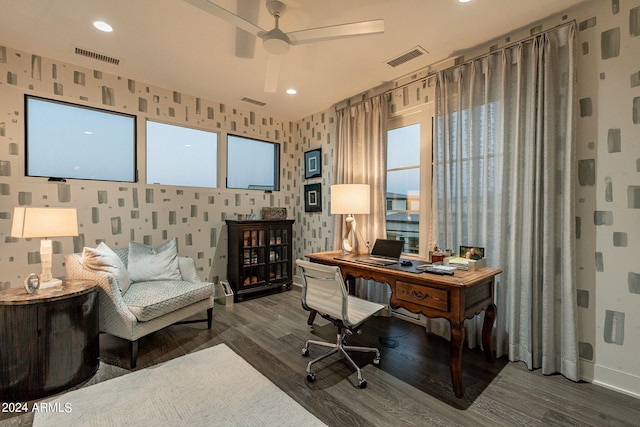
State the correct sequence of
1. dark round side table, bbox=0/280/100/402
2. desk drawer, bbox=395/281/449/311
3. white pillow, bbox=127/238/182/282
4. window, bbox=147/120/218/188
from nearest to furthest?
dark round side table, bbox=0/280/100/402 → desk drawer, bbox=395/281/449/311 → white pillow, bbox=127/238/182/282 → window, bbox=147/120/218/188

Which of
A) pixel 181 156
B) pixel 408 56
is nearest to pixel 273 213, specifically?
pixel 181 156

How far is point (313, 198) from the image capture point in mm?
4426

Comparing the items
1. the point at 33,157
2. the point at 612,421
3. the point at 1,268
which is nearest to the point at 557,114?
the point at 612,421

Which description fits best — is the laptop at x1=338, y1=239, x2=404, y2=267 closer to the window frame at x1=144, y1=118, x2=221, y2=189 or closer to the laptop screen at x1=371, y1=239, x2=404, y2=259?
the laptop screen at x1=371, y1=239, x2=404, y2=259

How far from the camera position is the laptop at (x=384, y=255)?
8.41 ft

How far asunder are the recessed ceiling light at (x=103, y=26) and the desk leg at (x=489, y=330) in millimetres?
3898

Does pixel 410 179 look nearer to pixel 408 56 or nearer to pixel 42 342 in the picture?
pixel 408 56

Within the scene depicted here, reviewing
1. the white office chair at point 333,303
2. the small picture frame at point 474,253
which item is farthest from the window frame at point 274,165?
the small picture frame at point 474,253

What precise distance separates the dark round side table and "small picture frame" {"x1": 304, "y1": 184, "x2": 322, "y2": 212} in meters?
2.95

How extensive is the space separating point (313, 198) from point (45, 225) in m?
3.07

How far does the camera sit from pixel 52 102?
2891mm

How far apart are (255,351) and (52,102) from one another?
328 centimetres

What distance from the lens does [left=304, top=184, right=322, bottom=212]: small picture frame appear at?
432 cm

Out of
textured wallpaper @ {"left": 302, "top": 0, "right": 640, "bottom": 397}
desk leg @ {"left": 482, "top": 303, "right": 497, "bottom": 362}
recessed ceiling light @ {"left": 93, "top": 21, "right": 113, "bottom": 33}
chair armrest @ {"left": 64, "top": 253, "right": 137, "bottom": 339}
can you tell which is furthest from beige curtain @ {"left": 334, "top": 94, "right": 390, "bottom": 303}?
recessed ceiling light @ {"left": 93, "top": 21, "right": 113, "bottom": 33}
